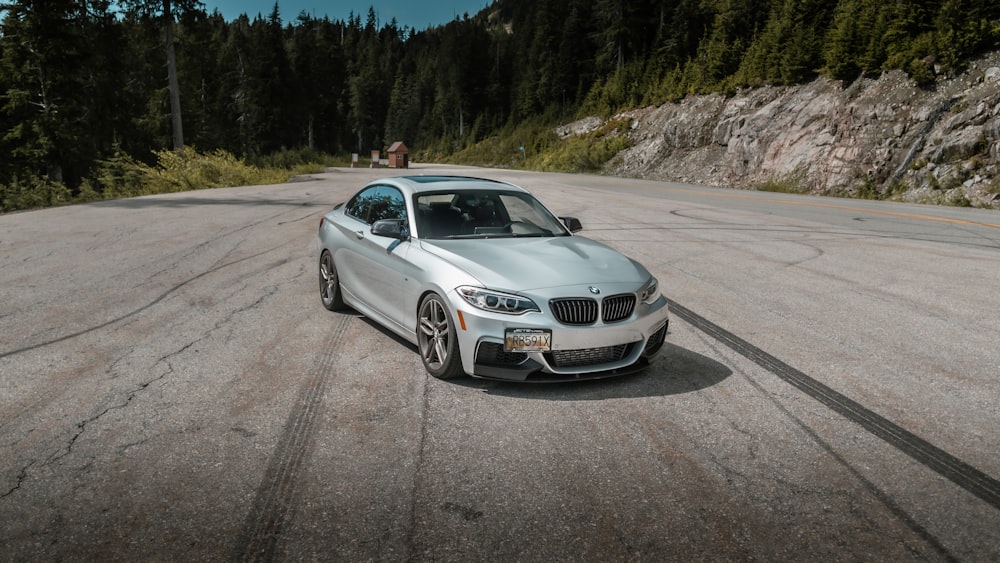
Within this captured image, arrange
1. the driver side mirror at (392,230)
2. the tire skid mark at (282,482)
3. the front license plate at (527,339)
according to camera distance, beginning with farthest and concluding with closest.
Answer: the driver side mirror at (392,230)
the front license plate at (527,339)
the tire skid mark at (282,482)

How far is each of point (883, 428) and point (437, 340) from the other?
307 cm

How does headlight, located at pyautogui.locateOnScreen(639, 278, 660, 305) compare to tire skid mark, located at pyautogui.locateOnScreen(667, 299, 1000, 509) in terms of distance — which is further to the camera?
headlight, located at pyautogui.locateOnScreen(639, 278, 660, 305)

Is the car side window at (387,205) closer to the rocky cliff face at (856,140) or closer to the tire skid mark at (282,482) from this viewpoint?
the tire skid mark at (282,482)

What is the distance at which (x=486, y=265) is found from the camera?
5.55 meters

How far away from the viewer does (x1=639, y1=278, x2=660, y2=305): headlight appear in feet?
18.4

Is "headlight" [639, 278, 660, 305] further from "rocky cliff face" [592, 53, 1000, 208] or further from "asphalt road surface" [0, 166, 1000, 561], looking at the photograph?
"rocky cliff face" [592, 53, 1000, 208]

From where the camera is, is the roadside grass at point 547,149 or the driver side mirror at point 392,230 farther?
the roadside grass at point 547,149

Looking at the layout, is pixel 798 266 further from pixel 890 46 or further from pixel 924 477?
pixel 890 46

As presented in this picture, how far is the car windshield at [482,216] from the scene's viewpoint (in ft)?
21.3

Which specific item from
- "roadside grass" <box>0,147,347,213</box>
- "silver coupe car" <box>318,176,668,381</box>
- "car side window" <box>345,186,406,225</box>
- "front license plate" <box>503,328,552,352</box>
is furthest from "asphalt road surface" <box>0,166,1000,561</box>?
"roadside grass" <box>0,147,347,213</box>

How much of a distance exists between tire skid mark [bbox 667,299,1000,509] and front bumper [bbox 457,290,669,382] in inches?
52.6

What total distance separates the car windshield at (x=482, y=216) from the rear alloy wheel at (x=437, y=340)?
0.85m

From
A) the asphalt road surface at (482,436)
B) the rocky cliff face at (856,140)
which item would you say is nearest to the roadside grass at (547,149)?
the rocky cliff face at (856,140)

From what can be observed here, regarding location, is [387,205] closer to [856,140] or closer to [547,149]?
[856,140]
